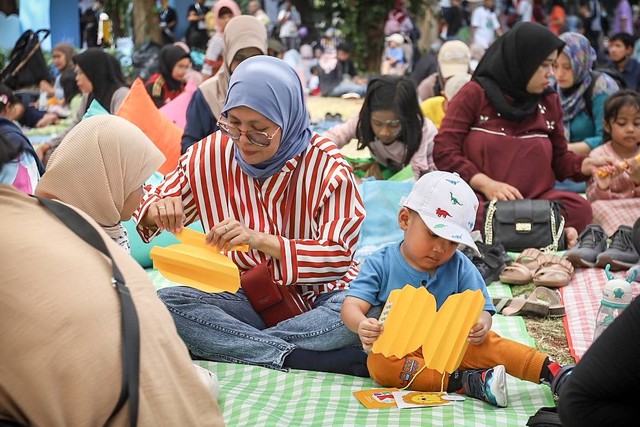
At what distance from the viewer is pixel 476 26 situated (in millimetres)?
17312

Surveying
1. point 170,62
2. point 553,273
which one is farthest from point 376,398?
point 170,62

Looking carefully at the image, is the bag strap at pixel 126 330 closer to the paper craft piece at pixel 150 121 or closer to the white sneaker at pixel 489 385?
the white sneaker at pixel 489 385

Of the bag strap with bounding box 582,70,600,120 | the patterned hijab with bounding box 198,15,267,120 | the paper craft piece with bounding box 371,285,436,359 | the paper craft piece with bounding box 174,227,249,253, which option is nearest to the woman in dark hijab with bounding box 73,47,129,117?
the patterned hijab with bounding box 198,15,267,120

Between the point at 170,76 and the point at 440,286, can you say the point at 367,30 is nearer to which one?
the point at 170,76

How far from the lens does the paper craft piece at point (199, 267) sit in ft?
10.4

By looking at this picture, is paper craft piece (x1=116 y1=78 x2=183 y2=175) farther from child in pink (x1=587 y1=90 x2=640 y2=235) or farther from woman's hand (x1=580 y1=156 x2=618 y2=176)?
child in pink (x1=587 y1=90 x2=640 y2=235)

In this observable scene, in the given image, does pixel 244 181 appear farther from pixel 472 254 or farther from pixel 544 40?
pixel 544 40

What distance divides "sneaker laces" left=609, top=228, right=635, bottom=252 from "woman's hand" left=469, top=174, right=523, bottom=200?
2.05ft

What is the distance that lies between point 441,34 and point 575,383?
17608 millimetres

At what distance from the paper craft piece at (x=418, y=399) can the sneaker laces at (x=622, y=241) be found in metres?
2.15

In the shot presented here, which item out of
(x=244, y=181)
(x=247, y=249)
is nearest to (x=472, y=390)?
(x=247, y=249)

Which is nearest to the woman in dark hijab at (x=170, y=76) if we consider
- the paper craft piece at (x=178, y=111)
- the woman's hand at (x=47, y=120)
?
the paper craft piece at (x=178, y=111)

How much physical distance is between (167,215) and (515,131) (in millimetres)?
2875

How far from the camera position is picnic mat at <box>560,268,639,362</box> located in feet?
12.7
